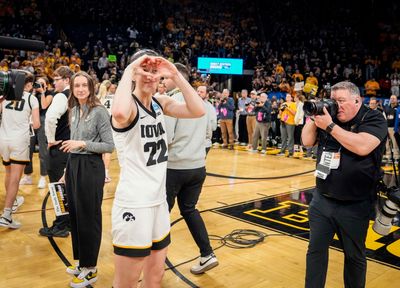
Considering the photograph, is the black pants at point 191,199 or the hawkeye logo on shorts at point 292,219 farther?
the hawkeye logo on shorts at point 292,219

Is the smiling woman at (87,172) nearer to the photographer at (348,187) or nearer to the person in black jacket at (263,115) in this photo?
the photographer at (348,187)

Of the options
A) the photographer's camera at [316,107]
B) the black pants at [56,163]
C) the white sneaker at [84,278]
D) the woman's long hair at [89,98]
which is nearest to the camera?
the photographer's camera at [316,107]

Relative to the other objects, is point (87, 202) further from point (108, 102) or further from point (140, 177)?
point (108, 102)

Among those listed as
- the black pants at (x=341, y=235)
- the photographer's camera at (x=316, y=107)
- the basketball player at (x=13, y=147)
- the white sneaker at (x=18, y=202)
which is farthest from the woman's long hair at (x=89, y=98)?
the white sneaker at (x=18, y=202)

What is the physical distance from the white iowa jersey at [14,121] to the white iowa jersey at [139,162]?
314cm

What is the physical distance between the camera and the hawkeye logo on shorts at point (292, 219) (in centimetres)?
425

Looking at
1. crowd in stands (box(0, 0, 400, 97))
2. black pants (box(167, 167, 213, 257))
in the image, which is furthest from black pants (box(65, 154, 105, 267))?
crowd in stands (box(0, 0, 400, 97))

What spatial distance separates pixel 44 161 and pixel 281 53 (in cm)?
1760

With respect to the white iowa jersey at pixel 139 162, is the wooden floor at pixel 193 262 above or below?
below

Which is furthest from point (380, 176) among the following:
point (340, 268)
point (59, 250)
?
point (59, 250)

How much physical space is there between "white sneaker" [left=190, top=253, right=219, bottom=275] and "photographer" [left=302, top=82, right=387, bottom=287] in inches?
43.4

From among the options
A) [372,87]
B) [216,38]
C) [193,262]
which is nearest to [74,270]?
[193,262]

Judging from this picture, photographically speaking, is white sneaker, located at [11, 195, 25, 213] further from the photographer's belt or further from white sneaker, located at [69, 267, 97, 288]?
the photographer's belt

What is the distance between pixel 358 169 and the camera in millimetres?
2709
